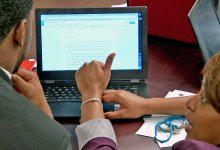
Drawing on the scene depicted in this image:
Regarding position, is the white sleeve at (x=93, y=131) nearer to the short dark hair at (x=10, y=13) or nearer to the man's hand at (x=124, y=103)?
the man's hand at (x=124, y=103)

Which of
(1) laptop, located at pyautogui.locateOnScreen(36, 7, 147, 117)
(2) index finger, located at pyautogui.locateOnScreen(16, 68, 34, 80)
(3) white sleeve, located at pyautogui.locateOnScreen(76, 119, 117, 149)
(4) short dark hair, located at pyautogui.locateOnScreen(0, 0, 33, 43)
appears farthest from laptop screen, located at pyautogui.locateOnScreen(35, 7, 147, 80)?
(4) short dark hair, located at pyautogui.locateOnScreen(0, 0, 33, 43)

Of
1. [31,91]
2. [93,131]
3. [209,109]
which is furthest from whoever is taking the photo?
[31,91]

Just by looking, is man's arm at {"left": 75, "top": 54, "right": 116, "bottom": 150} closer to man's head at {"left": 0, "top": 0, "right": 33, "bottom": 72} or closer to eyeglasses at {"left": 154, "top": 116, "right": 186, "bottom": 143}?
eyeglasses at {"left": 154, "top": 116, "right": 186, "bottom": 143}

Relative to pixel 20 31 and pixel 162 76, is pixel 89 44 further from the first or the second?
pixel 20 31

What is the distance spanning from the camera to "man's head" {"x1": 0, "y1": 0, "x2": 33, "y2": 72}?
856mm

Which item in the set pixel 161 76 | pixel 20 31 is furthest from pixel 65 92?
pixel 20 31

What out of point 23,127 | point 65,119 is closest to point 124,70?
point 65,119

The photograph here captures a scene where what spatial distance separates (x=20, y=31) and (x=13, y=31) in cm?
2

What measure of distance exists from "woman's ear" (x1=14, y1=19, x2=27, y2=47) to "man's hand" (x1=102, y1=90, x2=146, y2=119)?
46 centimetres

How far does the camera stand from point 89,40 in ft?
4.83

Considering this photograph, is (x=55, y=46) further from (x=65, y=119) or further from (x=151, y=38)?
(x=151, y=38)

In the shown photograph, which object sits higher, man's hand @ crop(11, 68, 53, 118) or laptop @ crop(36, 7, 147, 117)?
laptop @ crop(36, 7, 147, 117)

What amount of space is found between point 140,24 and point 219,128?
58cm

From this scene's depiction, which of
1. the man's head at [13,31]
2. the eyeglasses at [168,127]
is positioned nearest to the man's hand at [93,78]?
the eyeglasses at [168,127]
